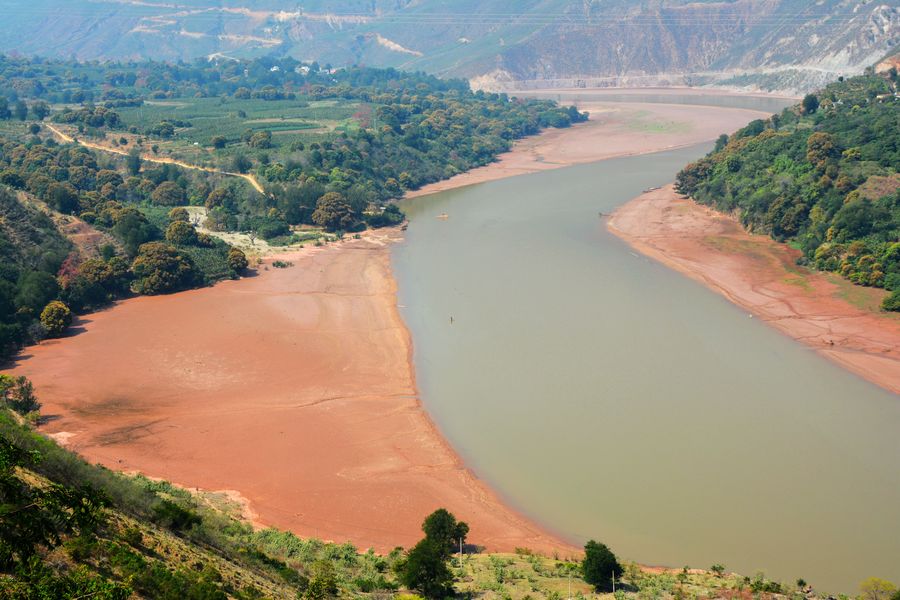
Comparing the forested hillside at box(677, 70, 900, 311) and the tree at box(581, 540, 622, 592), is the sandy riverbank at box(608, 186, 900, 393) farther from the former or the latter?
the tree at box(581, 540, 622, 592)

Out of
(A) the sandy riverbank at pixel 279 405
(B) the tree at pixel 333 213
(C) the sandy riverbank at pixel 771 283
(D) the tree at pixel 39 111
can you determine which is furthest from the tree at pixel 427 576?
(D) the tree at pixel 39 111

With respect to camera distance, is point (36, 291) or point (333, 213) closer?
point (36, 291)

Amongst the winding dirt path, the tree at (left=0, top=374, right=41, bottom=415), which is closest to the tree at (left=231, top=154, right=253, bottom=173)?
the winding dirt path

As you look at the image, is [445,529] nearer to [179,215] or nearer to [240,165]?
[179,215]

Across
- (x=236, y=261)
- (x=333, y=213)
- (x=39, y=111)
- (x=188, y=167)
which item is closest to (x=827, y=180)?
(x=333, y=213)

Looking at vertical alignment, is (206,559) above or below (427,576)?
above

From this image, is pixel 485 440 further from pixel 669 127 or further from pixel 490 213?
pixel 669 127
